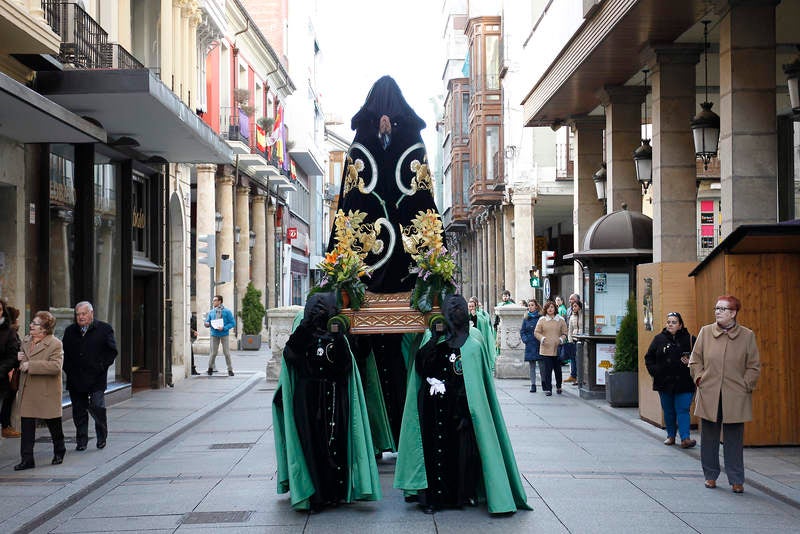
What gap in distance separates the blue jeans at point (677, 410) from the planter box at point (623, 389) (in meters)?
4.13

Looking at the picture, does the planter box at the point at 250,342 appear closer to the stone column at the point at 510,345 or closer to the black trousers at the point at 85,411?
the stone column at the point at 510,345

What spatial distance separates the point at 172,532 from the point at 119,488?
2.26 metres

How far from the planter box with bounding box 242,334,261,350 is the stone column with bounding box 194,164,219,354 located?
2.80 m

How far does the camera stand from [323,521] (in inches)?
308

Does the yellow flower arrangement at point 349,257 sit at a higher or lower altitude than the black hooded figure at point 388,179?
lower

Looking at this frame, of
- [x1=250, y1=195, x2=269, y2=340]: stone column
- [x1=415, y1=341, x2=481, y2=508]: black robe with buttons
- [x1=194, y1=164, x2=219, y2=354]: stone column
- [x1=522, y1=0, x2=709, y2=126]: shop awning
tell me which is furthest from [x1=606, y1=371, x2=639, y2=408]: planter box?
[x1=250, y1=195, x2=269, y2=340]: stone column

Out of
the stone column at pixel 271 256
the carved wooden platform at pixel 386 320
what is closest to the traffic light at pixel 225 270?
the carved wooden platform at pixel 386 320

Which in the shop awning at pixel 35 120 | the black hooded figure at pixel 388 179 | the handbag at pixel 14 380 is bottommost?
the handbag at pixel 14 380

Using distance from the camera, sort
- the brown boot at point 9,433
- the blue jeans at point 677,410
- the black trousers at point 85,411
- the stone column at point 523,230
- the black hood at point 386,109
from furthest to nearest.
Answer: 1. the stone column at point 523,230
2. the brown boot at point 9,433
3. the black trousers at point 85,411
4. the blue jeans at point 677,410
5. the black hood at point 386,109

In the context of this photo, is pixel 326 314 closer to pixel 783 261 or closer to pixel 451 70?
pixel 783 261

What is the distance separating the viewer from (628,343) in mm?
15781

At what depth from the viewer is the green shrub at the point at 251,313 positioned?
114 ft

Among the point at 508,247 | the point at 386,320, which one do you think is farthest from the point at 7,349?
the point at 508,247

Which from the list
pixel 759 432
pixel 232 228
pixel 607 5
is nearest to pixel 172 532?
pixel 759 432
